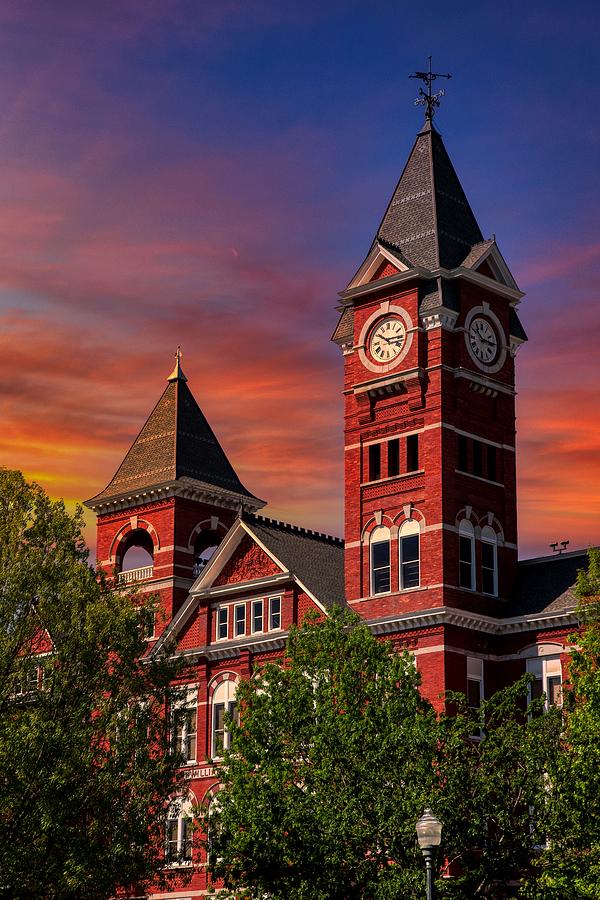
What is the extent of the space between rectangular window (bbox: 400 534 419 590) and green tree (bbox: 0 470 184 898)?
12863mm

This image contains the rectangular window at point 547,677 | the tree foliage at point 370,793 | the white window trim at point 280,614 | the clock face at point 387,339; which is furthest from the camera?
the white window trim at point 280,614

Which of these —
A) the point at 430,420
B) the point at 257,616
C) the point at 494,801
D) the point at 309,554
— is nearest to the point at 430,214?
the point at 430,420

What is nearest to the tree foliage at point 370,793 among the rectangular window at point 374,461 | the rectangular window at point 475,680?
the rectangular window at point 475,680

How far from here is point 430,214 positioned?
201ft

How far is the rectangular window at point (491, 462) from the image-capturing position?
59688 millimetres

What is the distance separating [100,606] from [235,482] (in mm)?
28212

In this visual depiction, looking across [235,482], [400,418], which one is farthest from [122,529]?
[400,418]

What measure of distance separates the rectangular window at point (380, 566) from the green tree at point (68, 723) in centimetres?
1276

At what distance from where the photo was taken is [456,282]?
194 feet

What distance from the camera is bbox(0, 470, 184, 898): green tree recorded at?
4269 centimetres

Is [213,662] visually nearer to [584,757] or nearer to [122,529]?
[122,529]

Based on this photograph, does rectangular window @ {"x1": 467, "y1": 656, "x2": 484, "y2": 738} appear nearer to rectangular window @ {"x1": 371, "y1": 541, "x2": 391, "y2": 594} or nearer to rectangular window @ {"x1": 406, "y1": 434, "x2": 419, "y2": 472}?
rectangular window @ {"x1": 371, "y1": 541, "x2": 391, "y2": 594}

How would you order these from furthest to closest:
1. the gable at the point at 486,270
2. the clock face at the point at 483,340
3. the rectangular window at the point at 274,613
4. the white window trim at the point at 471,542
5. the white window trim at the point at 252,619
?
1. the white window trim at the point at 252,619
2. the rectangular window at the point at 274,613
3. the gable at the point at 486,270
4. the clock face at the point at 483,340
5. the white window trim at the point at 471,542

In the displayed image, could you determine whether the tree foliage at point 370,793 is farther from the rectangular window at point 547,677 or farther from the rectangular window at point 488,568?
the rectangular window at point 488,568
